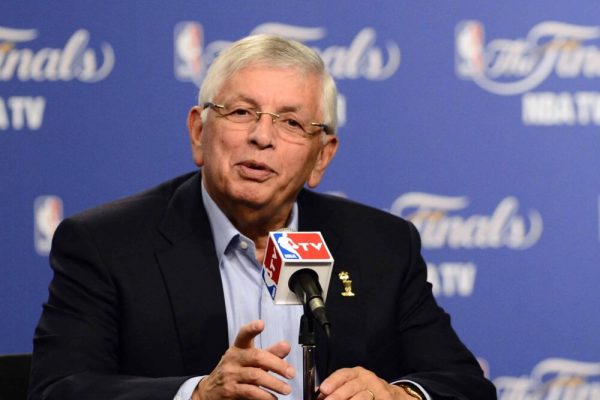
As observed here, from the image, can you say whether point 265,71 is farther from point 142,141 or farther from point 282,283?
point 142,141

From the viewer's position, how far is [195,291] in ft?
9.82

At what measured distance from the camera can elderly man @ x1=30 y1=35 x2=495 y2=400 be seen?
2.89 metres

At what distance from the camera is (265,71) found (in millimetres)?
3000

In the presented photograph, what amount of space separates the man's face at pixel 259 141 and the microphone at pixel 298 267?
0.66 m

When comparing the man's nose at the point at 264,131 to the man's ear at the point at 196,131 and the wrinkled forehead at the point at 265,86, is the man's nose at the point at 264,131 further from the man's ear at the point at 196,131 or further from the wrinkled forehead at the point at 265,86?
the man's ear at the point at 196,131

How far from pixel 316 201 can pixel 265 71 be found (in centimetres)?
56

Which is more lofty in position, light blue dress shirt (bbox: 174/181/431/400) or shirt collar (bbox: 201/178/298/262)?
shirt collar (bbox: 201/178/298/262)

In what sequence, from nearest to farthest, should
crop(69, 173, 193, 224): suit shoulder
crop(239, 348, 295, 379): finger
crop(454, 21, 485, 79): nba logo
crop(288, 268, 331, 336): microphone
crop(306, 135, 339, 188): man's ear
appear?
Result: crop(288, 268, 331, 336): microphone → crop(239, 348, 295, 379): finger → crop(69, 173, 193, 224): suit shoulder → crop(306, 135, 339, 188): man's ear → crop(454, 21, 485, 79): nba logo

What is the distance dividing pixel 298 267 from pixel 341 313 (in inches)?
32.8

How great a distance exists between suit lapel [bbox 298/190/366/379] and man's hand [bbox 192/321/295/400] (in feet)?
1.85

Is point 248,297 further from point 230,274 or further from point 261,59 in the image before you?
point 261,59

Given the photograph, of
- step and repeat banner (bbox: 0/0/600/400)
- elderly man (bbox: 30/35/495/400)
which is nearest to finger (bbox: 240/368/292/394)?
elderly man (bbox: 30/35/495/400)

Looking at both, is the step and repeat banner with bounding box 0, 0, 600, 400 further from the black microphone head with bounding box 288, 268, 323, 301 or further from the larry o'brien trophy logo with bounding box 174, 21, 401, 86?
the black microphone head with bounding box 288, 268, 323, 301

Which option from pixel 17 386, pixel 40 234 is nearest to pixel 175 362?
pixel 17 386
